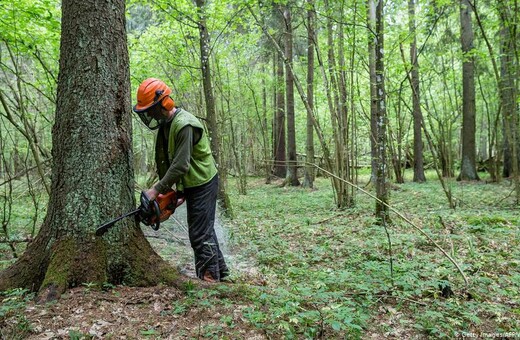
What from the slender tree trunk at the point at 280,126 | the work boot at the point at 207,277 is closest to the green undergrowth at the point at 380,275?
the work boot at the point at 207,277

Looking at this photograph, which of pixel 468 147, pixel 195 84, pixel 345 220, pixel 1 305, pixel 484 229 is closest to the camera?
pixel 1 305

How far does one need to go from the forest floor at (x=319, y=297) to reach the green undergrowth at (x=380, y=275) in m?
0.01

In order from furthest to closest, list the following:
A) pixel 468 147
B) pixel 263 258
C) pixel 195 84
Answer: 1. pixel 468 147
2. pixel 195 84
3. pixel 263 258

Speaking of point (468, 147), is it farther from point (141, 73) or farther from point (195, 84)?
point (141, 73)

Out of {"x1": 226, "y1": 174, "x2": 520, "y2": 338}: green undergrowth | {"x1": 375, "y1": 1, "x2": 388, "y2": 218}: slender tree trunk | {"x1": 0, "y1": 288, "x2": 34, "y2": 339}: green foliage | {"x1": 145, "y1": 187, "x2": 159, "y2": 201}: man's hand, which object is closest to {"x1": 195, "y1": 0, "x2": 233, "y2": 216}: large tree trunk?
{"x1": 226, "y1": 174, "x2": 520, "y2": 338}: green undergrowth

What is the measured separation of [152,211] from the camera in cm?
331

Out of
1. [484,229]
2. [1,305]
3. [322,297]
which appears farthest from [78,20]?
[484,229]

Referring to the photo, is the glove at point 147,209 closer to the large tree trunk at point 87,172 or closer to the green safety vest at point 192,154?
the large tree trunk at point 87,172

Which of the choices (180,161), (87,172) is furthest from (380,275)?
(87,172)

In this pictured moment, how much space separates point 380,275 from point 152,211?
2540mm

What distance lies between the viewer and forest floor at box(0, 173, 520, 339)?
8.46ft

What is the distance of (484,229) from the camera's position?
6.04m

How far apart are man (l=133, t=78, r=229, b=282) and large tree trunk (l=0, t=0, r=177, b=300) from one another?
313 mm

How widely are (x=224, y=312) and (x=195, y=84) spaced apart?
432 inches
